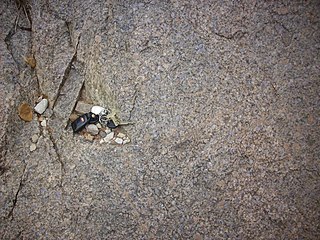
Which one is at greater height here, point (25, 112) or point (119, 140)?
point (25, 112)

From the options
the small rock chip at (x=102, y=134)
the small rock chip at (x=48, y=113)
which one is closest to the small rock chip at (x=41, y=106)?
the small rock chip at (x=48, y=113)

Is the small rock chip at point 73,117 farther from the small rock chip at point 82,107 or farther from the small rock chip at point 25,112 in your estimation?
the small rock chip at point 25,112

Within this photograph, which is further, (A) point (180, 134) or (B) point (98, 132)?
(B) point (98, 132)

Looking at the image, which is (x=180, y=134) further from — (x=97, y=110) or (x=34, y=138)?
(x=34, y=138)

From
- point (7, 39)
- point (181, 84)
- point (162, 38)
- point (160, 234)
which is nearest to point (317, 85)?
point (181, 84)

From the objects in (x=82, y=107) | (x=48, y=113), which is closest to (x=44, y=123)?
(x=48, y=113)

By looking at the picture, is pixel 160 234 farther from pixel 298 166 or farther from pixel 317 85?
pixel 317 85

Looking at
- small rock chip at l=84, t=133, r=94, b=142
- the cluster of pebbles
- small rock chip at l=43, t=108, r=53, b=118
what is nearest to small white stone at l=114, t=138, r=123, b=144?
the cluster of pebbles
